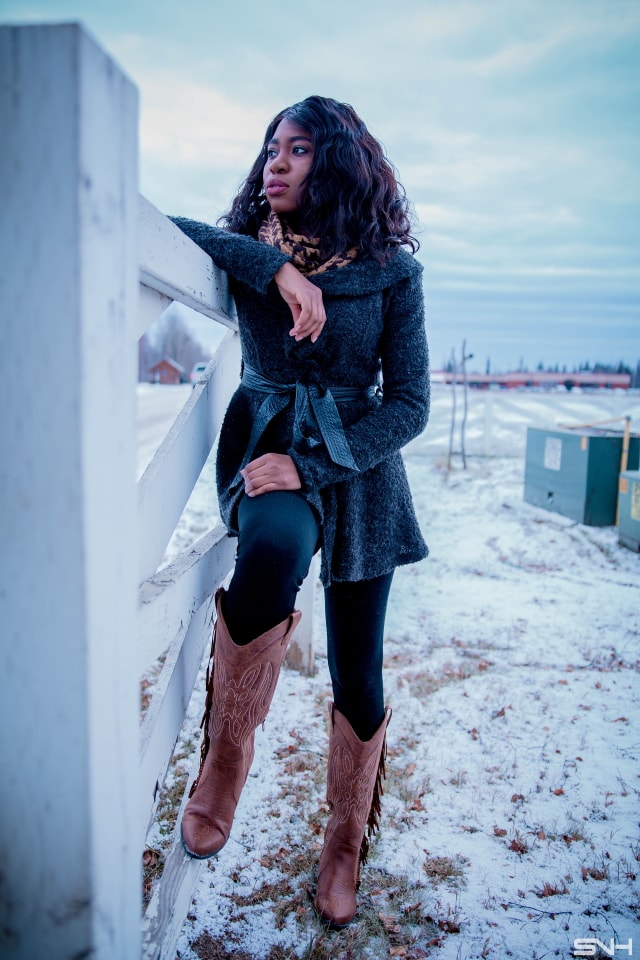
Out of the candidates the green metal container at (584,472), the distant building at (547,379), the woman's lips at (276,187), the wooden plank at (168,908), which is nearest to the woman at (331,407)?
the woman's lips at (276,187)

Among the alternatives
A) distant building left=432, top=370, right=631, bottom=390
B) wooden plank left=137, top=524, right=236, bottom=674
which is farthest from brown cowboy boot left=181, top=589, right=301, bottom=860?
distant building left=432, top=370, right=631, bottom=390

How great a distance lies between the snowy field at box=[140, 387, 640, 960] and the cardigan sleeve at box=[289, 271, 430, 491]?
123cm

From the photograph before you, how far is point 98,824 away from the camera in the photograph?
2.30 ft

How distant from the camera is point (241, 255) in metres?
1.47

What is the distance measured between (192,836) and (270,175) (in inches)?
63.9

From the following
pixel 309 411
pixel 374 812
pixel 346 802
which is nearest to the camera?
pixel 309 411

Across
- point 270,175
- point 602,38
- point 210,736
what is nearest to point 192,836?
point 210,736

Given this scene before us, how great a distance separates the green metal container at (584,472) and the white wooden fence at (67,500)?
667 cm

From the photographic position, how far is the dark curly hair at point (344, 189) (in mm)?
1582

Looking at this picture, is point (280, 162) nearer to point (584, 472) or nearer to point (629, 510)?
point (629, 510)

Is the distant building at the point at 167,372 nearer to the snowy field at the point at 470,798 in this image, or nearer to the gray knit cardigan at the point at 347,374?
the snowy field at the point at 470,798

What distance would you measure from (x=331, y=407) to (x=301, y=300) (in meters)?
0.27

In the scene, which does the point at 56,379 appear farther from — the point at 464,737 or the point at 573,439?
the point at 573,439

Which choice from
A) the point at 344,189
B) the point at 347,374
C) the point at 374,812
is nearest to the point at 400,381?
the point at 347,374
